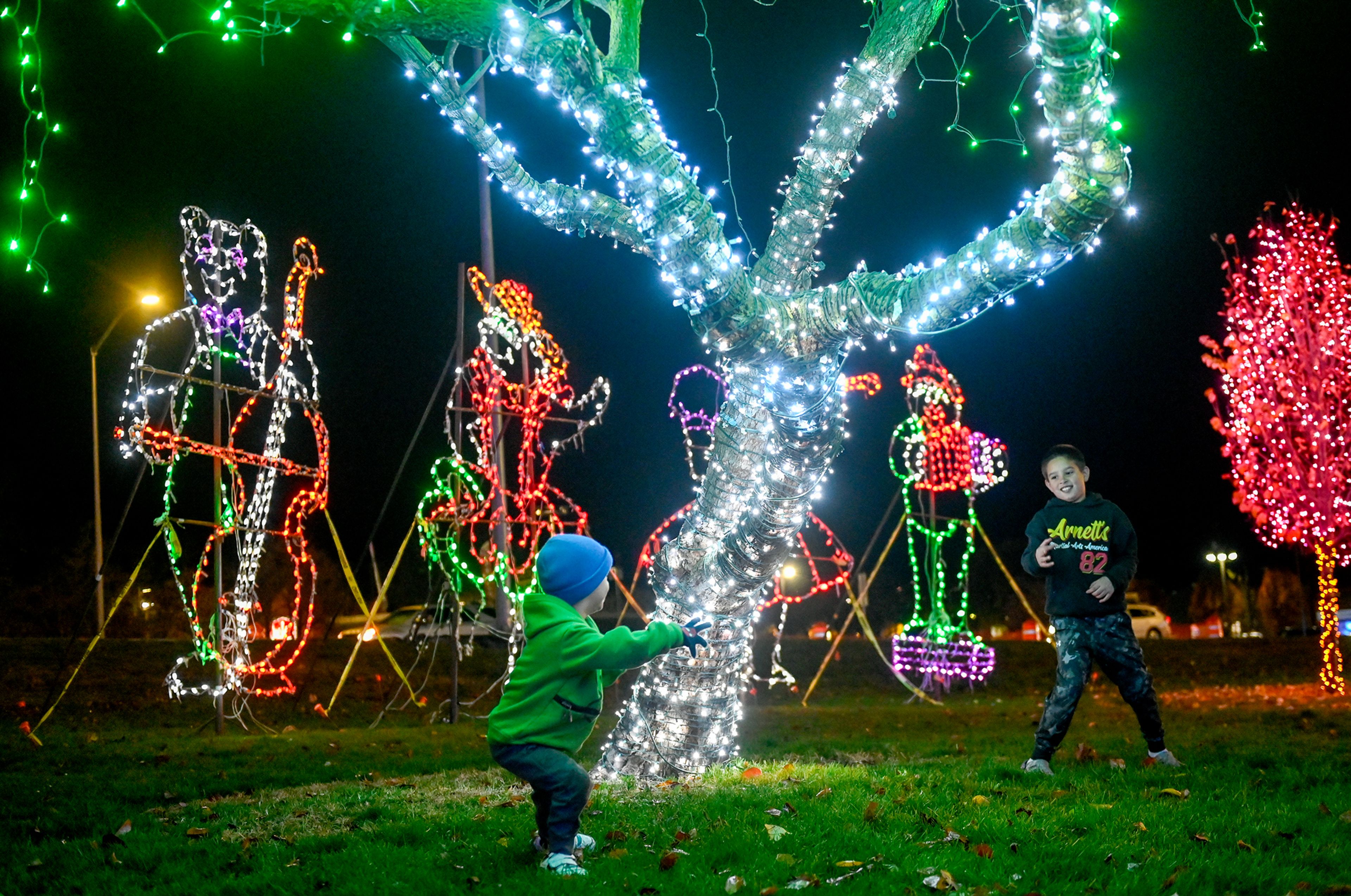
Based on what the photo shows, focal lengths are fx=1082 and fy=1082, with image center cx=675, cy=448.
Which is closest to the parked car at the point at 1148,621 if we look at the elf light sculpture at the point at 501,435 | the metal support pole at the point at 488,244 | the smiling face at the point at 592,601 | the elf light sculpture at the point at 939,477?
the elf light sculpture at the point at 939,477

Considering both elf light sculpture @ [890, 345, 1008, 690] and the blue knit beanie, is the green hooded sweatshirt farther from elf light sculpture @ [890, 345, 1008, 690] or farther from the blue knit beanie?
elf light sculpture @ [890, 345, 1008, 690]

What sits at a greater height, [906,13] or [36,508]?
[906,13]

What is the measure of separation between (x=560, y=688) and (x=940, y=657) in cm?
1060

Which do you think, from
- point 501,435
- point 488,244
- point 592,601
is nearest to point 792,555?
point 592,601

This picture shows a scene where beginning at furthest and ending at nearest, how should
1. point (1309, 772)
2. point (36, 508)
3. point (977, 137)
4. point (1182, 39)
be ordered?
1. point (36, 508)
2. point (1182, 39)
3. point (977, 137)
4. point (1309, 772)

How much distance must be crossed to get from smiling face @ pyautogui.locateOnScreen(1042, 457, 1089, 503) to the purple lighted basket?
7428 mm

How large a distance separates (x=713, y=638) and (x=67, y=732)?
599 centimetres

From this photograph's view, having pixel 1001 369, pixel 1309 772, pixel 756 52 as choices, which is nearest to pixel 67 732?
pixel 756 52

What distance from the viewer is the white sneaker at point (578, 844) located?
4.09 metres

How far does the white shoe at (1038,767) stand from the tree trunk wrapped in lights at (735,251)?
1.60m

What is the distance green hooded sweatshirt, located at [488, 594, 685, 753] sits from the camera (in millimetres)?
4043

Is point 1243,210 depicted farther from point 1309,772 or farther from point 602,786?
point 602,786

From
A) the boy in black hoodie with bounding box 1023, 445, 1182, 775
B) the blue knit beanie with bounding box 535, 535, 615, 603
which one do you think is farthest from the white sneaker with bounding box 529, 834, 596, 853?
the boy in black hoodie with bounding box 1023, 445, 1182, 775

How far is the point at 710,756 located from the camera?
239 inches
